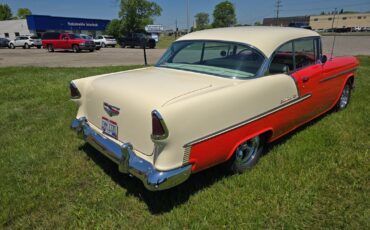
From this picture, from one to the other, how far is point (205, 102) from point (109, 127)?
1.06m

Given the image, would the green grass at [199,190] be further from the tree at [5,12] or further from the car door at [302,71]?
the tree at [5,12]

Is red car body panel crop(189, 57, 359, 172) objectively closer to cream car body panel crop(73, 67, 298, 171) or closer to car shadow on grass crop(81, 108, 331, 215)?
cream car body panel crop(73, 67, 298, 171)

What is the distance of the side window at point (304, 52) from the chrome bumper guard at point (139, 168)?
2296 mm

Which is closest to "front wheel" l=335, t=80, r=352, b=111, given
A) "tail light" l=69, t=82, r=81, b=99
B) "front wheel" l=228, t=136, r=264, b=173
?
"front wheel" l=228, t=136, r=264, b=173

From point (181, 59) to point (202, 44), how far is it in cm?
34

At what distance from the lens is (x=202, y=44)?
378 centimetres

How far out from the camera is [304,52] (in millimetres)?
4016

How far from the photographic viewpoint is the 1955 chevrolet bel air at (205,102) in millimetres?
2379

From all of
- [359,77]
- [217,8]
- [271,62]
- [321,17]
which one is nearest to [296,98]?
[271,62]

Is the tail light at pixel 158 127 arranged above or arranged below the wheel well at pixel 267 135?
above

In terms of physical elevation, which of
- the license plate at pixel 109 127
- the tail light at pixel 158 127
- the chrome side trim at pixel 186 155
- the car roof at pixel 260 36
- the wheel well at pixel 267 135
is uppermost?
the car roof at pixel 260 36

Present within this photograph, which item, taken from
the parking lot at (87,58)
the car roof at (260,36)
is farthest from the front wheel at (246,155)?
the parking lot at (87,58)

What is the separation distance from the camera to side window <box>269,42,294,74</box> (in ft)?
10.9

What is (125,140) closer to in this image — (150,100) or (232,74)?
(150,100)
